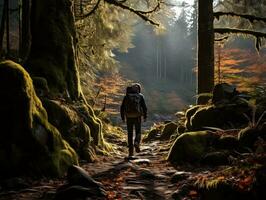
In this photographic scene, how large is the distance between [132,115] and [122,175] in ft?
10.4

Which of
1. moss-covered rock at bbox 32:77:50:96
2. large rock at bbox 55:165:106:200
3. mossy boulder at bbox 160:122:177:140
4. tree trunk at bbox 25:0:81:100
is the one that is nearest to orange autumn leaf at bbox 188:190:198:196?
large rock at bbox 55:165:106:200

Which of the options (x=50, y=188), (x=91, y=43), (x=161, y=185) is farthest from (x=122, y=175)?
(x=91, y=43)

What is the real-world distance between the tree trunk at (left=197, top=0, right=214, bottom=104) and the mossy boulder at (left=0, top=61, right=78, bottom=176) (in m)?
7.30

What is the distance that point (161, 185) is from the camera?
22.1 ft

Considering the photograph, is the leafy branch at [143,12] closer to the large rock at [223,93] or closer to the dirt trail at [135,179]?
the large rock at [223,93]

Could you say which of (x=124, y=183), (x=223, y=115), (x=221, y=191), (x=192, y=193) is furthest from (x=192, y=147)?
(x=221, y=191)

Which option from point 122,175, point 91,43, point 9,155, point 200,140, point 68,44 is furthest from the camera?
point 91,43

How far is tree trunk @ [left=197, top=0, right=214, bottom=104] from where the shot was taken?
1366 cm

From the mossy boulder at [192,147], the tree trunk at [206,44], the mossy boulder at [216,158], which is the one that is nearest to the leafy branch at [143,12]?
the tree trunk at [206,44]

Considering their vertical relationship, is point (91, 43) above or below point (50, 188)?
above

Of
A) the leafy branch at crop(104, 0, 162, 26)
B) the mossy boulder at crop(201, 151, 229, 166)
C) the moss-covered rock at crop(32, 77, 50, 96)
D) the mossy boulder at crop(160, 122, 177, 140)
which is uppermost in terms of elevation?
the leafy branch at crop(104, 0, 162, 26)

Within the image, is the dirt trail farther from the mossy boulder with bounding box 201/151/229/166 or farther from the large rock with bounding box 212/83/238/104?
the large rock with bounding box 212/83/238/104

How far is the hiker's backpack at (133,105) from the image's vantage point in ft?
34.5

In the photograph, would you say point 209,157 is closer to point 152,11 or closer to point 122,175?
point 122,175
